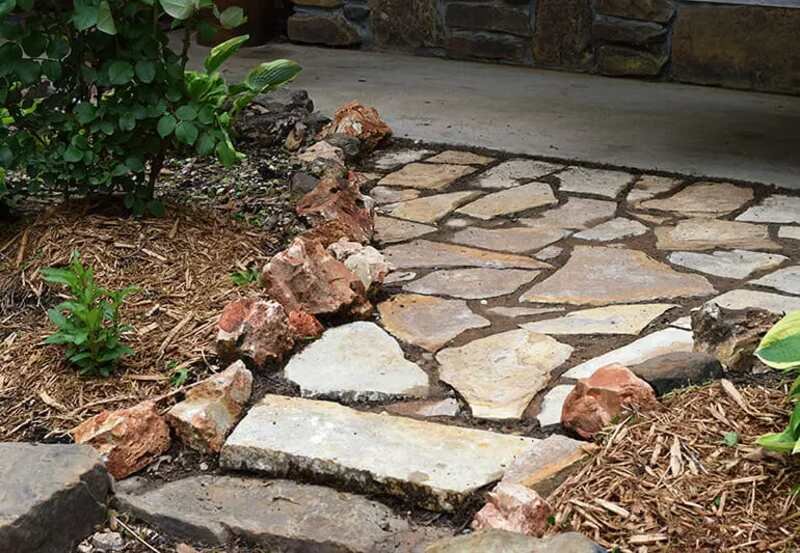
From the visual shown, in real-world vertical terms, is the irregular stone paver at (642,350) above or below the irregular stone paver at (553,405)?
above

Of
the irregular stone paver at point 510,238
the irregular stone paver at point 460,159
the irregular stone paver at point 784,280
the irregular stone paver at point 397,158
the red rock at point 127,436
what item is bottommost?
the red rock at point 127,436

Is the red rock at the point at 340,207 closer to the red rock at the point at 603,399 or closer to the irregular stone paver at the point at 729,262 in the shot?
the irregular stone paver at the point at 729,262

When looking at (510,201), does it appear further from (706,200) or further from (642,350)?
(642,350)

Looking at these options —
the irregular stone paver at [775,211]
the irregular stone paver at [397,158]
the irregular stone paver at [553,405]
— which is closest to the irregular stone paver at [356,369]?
the irregular stone paver at [553,405]

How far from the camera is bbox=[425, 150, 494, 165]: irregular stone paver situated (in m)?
5.04

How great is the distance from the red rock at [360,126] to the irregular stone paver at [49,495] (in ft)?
8.82

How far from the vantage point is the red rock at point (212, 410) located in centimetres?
277

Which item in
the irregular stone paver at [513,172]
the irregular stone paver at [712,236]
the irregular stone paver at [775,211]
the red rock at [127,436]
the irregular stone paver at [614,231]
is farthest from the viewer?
the irregular stone paver at [513,172]

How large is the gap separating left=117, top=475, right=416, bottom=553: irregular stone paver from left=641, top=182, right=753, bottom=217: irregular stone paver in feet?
7.39

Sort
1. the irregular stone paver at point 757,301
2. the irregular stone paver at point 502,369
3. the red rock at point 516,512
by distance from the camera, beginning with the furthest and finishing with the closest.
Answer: the irregular stone paver at point 757,301 < the irregular stone paver at point 502,369 < the red rock at point 516,512

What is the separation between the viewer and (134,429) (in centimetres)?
275

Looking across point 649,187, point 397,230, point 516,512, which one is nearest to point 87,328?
point 516,512

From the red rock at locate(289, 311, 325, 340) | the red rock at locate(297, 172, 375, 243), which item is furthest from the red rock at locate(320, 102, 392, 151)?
the red rock at locate(289, 311, 325, 340)

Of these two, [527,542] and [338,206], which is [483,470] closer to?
[527,542]
